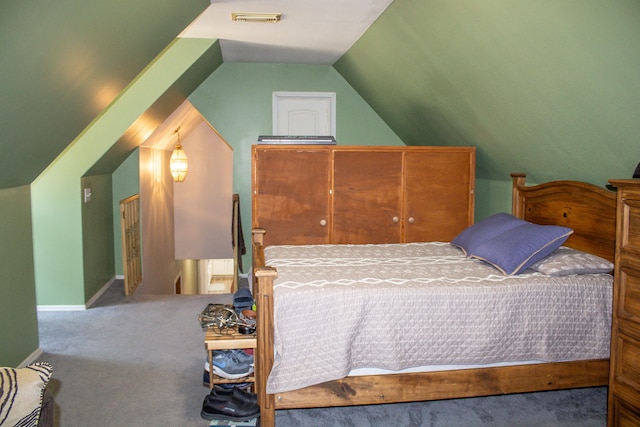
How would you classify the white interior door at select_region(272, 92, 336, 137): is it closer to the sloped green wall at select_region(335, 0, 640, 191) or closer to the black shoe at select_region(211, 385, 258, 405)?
the sloped green wall at select_region(335, 0, 640, 191)

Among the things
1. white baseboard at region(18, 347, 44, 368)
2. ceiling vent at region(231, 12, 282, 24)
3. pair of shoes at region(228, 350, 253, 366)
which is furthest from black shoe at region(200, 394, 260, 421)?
ceiling vent at region(231, 12, 282, 24)

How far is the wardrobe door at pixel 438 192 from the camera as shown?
171 inches

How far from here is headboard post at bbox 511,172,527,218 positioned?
398 cm

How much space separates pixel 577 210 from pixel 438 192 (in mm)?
1252

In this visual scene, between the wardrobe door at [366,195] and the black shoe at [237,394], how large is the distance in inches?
73.3

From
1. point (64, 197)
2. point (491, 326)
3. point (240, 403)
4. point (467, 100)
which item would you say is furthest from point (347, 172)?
point (64, 197)

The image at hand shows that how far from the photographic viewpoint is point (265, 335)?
2.50 meters

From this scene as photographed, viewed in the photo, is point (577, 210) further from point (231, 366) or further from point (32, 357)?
point (32, 357)

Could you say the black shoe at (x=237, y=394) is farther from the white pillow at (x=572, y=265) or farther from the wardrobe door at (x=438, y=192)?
the wardrobe door at (x=438, y=192)

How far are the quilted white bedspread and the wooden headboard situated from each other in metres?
0.37

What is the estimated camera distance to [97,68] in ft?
9.57

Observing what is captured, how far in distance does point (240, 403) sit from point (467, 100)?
259 cm

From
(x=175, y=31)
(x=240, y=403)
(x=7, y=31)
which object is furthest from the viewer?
(x=175, y=31)

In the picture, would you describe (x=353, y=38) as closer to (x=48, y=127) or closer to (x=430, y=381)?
A: (x=48, y=127)
